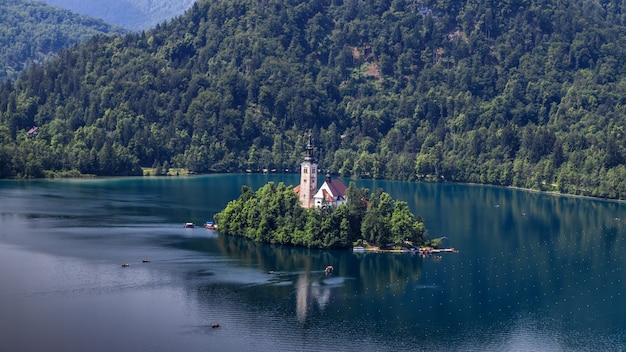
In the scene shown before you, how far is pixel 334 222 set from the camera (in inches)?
3868

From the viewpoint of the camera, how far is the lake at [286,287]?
68562mm

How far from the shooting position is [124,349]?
63.8 m

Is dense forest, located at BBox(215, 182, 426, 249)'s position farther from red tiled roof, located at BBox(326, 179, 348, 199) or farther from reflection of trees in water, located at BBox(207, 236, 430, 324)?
red tiled roof, located at BBox(326, 179, 348, 199)

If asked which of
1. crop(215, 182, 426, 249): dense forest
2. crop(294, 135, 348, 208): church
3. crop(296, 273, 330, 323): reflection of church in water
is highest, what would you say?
crop(294, 135, 348, 208): church

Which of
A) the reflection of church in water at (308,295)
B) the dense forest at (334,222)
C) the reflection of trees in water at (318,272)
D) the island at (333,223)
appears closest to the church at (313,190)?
the island at (333,223)

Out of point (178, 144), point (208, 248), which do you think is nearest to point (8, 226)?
point (208, 248)

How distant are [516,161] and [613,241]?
67122mm

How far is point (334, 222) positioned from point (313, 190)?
10.7 metres

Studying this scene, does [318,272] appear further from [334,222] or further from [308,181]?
[308,181]

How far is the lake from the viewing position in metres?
68.6

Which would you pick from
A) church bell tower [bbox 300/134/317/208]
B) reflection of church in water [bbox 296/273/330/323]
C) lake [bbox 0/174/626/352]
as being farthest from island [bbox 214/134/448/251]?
reflection of church in water [bbox 296/273/330/323]

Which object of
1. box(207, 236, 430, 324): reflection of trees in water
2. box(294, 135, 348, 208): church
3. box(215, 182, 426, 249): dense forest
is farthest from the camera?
box(294, 135, 348, 208): church

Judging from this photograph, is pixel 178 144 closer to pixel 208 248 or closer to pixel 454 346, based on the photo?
pixel 208 248

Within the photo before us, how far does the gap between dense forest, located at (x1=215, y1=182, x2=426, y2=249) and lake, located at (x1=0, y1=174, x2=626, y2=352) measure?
156cm
